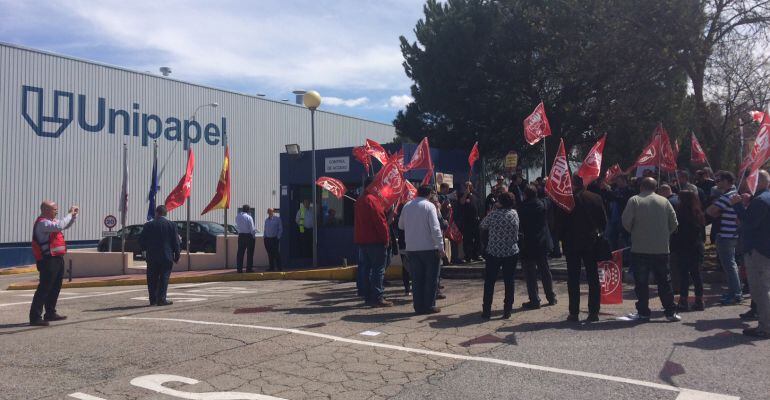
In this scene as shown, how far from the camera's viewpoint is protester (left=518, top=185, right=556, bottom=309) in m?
8.84

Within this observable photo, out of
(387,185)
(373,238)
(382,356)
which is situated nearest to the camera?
(382,356)

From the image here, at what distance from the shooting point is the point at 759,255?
22.9 feet

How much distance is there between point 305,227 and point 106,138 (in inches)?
677

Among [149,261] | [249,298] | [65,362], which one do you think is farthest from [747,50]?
[65,362]

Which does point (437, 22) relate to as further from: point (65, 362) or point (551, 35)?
point (65, 362)

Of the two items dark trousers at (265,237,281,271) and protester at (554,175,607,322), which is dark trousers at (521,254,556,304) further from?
dark trousers at (265,237,281,271)

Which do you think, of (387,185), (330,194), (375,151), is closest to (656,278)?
(387,185)

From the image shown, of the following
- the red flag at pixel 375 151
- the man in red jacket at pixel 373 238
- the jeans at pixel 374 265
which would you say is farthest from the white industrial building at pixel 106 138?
the man in red jacket at pixel 373 238

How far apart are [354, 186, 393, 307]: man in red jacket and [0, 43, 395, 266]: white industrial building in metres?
22.5

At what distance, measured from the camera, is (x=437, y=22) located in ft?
81.2

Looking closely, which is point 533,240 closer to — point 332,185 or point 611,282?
point 611,282

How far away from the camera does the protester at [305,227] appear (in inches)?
667

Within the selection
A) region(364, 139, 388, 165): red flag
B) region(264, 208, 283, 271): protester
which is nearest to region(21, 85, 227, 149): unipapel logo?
region(264, 208, 283, 271): protester

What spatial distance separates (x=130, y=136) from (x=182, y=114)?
319 centimetres
